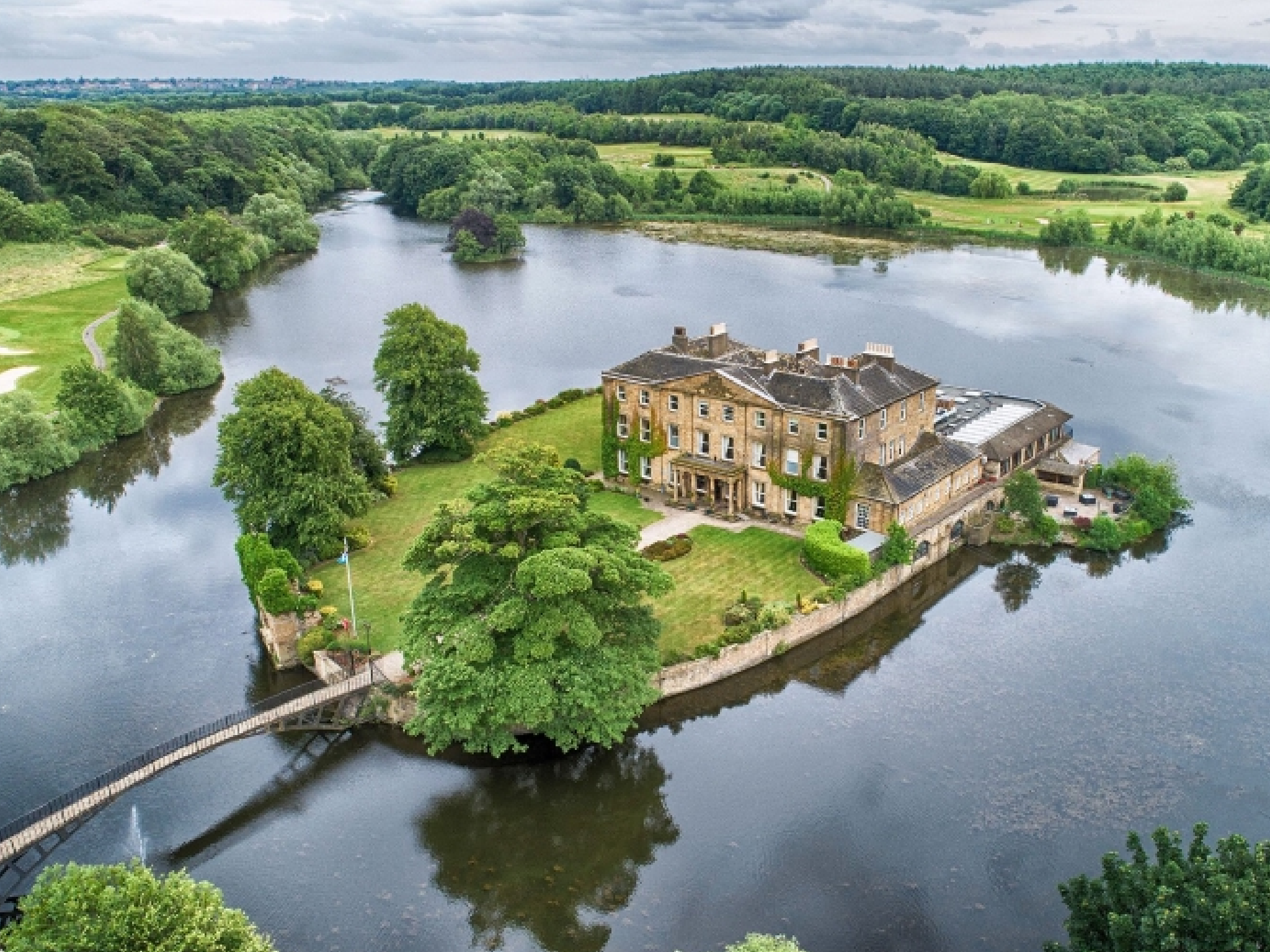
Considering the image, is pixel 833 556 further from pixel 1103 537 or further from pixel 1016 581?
pixel 1103 537

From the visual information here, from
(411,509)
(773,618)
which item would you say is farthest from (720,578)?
(411,509)

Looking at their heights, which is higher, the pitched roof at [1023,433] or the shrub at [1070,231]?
the pitched roof at [1023,433]

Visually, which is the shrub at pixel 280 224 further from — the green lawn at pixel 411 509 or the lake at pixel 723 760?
the green lawn at pixel 411 509

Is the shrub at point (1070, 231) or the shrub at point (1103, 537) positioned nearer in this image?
the shrub at point (1103, 537)

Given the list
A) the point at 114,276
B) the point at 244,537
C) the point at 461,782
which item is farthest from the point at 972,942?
the point at 114,276

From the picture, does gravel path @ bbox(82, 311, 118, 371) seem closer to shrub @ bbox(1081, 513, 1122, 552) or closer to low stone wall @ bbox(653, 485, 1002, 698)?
low stone wall @ bbox(653, 485, 1002, 698)

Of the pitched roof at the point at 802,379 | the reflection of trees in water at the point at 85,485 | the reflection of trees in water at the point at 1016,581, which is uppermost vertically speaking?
the pitched roof at the point at 802,379

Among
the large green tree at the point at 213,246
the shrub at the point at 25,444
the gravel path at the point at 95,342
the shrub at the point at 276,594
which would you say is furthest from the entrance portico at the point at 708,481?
the large green tree at the point at 213,246
